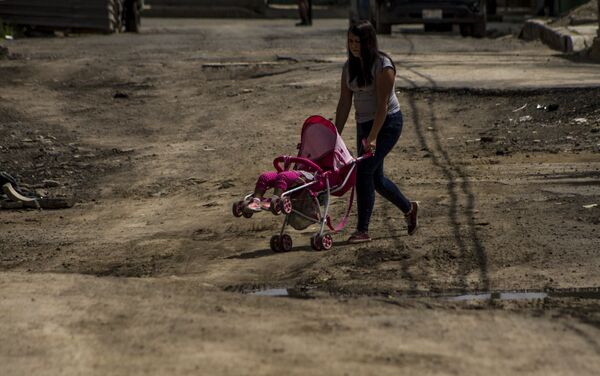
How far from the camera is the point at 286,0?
48.5 m

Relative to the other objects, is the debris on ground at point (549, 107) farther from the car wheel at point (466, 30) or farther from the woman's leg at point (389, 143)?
the car wheel at point (466, 30)

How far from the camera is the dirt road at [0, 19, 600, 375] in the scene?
668 cm

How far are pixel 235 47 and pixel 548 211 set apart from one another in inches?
678

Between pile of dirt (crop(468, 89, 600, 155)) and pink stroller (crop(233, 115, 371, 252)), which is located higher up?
pink stroller (crop(233, 115, 371, 252))

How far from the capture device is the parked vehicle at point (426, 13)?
30.1m

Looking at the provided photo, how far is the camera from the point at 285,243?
958 cm

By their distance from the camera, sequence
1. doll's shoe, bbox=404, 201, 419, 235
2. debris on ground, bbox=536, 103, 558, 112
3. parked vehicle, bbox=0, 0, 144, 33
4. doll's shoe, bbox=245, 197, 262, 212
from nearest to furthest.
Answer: doll's shoe, bbox=245, 197, 262, 212 < doll's shoe, bbox=404, 201, 419, 235 < debris on ground, bbox=536, 103, 558, 112 < parked vehicle, bbox=0, 0, 144, 33

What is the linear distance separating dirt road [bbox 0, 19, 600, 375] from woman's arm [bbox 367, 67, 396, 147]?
0.82m

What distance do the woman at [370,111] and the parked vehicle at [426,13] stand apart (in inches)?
805

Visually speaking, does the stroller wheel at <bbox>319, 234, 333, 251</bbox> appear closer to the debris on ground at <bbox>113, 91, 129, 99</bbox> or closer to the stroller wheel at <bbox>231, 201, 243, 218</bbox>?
the stroller wheel at <bbox>231, 201, 243, 218</bbox>

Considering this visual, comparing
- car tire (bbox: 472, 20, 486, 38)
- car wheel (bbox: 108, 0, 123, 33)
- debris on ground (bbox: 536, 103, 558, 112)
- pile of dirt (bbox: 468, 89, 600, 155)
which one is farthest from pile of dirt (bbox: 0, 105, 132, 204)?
→ car tire (bbox: 472, 20, 486, 38)

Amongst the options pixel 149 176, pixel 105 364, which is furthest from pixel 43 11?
pixel 105 364

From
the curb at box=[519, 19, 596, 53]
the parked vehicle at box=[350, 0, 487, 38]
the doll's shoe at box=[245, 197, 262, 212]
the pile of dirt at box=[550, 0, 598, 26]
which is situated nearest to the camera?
the doll's shoe at box=[245, 197, 262, 212]

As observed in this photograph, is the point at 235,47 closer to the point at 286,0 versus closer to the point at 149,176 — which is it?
the point at 149,176
